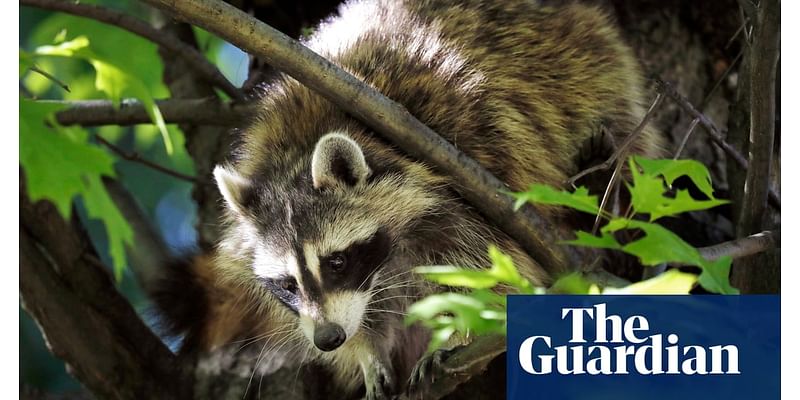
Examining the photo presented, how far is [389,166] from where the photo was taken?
352 cm

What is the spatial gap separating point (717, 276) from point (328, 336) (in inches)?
50.3

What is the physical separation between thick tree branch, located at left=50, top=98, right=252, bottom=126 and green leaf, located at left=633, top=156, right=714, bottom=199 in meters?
1.98

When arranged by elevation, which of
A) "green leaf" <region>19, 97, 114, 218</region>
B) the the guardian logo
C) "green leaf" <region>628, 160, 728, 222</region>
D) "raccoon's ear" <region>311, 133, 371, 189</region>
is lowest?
the the guardian logo

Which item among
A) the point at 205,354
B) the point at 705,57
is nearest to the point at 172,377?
the point at 205,354

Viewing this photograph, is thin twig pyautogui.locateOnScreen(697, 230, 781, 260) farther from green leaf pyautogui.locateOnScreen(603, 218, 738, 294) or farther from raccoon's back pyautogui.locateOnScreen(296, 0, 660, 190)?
raccoon's back pyautogui.locateOnScreen(296, 0, 660, 190)

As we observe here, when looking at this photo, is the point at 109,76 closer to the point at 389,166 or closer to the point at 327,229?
the point at 327,229

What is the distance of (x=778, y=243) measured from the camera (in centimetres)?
298

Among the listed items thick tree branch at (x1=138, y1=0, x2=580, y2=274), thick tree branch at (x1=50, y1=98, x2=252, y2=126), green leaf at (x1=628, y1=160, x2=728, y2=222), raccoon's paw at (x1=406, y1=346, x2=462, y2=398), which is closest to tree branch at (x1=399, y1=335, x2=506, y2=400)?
raccoon's paw at (x1=406, y1=346, x2=462, y2=398)

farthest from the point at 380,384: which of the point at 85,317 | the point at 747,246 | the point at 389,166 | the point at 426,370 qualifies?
the point at 747,246

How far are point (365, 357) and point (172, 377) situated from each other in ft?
2.45

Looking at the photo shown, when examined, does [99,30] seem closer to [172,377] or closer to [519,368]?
[172,377]

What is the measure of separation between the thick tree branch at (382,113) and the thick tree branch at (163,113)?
973 millimetres

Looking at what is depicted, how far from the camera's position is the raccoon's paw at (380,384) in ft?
12.4

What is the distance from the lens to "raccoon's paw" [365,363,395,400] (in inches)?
149
